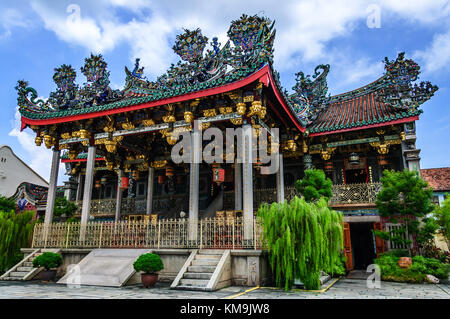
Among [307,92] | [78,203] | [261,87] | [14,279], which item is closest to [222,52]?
[261,87]

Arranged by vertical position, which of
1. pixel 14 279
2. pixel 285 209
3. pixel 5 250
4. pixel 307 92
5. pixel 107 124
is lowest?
pixel 14 279

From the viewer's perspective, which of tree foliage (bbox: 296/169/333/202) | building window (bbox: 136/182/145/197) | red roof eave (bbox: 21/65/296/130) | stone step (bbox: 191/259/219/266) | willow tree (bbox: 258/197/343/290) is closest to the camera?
willow tree (bbox: 258/197/343/290)

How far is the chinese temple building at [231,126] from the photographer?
33.4 ft

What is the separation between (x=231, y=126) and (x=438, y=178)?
18.3m

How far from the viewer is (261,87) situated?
9.87 meters

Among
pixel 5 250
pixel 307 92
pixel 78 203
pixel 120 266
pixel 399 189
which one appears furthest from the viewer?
pixel 78 203

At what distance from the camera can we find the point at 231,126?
1260 centimetres

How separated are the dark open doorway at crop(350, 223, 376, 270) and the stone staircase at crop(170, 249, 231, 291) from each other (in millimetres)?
10128

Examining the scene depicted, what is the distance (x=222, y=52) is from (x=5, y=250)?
10522mm

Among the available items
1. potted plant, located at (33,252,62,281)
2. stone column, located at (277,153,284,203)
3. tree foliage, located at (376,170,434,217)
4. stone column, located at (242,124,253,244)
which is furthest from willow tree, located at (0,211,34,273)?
tree foliage, located at (376,170,434,217)

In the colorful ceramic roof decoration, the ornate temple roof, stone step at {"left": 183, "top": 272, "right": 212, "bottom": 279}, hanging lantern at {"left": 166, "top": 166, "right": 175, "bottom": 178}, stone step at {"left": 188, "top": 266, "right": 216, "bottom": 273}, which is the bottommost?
stone step at {"left": 183, "top": 272, "right": 212, "bottom": 279}

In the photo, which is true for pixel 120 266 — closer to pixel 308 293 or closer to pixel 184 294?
pixel 184 294

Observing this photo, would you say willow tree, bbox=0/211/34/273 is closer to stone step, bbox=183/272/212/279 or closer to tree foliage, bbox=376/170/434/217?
stone step, bbox=183/272/212/279

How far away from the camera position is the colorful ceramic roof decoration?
71.4ft
